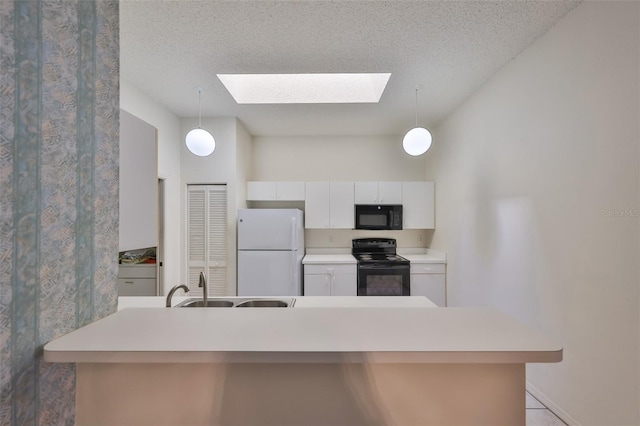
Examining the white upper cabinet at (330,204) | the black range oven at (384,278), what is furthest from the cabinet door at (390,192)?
the black range oven at (384,278)

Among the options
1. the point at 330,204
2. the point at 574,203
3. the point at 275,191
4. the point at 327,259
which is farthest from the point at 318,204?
the point at 574,203

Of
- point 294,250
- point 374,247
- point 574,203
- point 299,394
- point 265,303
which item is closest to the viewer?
point 299,394

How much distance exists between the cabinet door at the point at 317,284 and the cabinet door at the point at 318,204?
0.70m

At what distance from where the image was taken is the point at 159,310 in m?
1.25

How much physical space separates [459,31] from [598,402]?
2434mm

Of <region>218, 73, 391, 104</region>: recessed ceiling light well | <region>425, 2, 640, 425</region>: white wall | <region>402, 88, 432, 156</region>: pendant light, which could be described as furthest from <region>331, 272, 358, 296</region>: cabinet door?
<region>218, 73, 391, 104</region>: recessed ceiling light well

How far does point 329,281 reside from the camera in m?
3.88

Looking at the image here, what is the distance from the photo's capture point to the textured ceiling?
6.16 feet

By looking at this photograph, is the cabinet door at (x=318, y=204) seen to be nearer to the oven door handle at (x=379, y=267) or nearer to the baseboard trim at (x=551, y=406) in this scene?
the oven door handle at (x=379, y=267)

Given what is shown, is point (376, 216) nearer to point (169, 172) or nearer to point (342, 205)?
point (342, 205)

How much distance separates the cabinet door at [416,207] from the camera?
424 cm

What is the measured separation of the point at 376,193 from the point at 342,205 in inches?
19.7

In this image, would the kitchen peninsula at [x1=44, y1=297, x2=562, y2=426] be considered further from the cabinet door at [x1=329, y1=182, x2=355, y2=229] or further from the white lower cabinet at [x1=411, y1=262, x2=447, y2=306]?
the cabinet door at [x1=329, y1=182, x2=355, y2=229]

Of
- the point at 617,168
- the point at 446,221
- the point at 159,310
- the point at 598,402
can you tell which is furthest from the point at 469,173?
the point at 159,310
